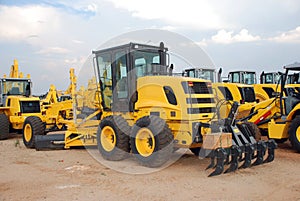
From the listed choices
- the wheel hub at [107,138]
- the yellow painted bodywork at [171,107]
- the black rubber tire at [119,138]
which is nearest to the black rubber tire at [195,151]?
the yellow painted bodywork at [171,107]

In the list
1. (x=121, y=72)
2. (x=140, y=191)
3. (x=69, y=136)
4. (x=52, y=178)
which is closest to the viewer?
(x=140, y=191)

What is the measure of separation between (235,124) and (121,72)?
287cm

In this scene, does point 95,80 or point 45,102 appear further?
point 45,102

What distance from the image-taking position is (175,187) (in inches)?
230

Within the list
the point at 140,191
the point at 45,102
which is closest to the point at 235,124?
the point at 140,191

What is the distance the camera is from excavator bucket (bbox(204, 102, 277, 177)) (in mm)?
6416

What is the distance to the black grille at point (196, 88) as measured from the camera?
24.0 feet

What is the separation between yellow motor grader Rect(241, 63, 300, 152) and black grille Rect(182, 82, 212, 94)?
9.04 ft

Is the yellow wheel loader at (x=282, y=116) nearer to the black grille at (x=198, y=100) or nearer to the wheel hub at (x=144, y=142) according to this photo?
the black grille at (x=198, y=100)

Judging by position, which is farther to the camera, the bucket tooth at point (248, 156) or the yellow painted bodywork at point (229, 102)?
the yellow painted bodywork at point (229, 102)

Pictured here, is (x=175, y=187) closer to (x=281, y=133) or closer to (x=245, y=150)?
(x=245, y=150)

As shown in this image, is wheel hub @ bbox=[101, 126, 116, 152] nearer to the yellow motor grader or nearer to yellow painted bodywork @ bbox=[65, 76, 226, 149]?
yellow painted bodywork @ bbox=[65, 76, 226, 149]

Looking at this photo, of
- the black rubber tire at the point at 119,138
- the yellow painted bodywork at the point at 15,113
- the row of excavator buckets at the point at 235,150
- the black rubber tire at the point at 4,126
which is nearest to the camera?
the row of excavator buckets at the point at 235,150

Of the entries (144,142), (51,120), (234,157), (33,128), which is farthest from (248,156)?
(51,120)
